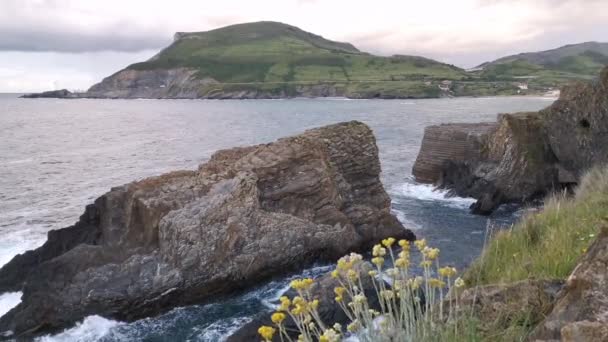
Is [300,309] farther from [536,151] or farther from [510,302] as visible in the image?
[536,151]

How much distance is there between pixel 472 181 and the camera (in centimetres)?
2994

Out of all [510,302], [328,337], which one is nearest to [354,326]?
[328,337]

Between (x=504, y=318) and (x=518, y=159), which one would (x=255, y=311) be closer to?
(x=504, y=318)

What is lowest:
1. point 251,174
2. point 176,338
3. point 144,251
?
point 176,338

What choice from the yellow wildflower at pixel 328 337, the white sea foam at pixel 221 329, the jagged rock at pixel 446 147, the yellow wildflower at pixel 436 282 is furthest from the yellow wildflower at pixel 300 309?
the jagged rock at pixel 446 147

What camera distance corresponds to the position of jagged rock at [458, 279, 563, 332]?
15.5ft

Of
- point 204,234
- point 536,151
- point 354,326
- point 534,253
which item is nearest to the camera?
point 354,326

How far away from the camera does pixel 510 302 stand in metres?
4.95

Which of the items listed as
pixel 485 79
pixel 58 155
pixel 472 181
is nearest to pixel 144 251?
pixel 472 181

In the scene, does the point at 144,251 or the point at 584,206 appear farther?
the point at 144,251

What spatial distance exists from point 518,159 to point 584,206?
18.4 metres

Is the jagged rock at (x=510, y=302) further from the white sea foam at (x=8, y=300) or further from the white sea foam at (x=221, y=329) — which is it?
the white sea foam at (x=8, y=300)

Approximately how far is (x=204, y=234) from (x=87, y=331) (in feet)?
14.4

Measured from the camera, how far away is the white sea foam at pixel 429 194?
94.6 ft
